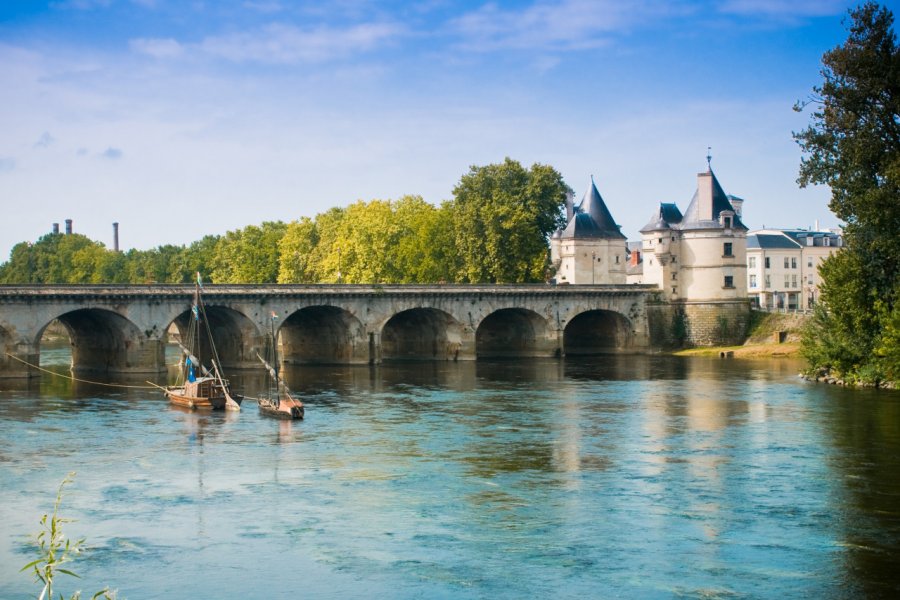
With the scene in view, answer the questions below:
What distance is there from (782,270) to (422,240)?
122 feet

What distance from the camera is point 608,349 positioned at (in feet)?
337

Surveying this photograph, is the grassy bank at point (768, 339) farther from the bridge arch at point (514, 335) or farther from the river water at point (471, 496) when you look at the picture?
the river water at point (471, 496)

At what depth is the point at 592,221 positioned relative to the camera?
10644 cm

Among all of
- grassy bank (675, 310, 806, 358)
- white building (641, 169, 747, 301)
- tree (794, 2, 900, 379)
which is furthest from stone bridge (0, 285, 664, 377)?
tree (794, 2, 900, 379)

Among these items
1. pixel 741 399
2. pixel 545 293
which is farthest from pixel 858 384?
pixel 545 293

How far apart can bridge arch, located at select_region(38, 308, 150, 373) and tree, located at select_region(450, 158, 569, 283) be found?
35232 millimetres

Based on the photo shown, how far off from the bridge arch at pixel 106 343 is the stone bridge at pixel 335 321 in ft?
0.31

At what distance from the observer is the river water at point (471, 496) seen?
28672 mm

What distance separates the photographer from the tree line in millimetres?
105375

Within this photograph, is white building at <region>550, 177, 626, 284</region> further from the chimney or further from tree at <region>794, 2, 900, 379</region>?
tree at <region>794, 2, 900, 379</region>

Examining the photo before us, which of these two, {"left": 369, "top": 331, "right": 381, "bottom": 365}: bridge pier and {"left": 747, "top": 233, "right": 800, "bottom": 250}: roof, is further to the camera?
{"left": 747, "top": 233, "right": 800, "bottom": 250}: roof

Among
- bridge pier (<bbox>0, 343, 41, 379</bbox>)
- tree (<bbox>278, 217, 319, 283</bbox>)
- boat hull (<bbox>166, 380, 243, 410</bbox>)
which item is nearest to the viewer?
boat hull (<bbox>166, 380, 243, 410</bbox>)

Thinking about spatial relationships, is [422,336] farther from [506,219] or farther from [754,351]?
[754,351]

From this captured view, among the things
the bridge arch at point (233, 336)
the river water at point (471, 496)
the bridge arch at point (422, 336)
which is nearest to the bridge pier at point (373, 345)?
the bridge arch at point (422, 336)
